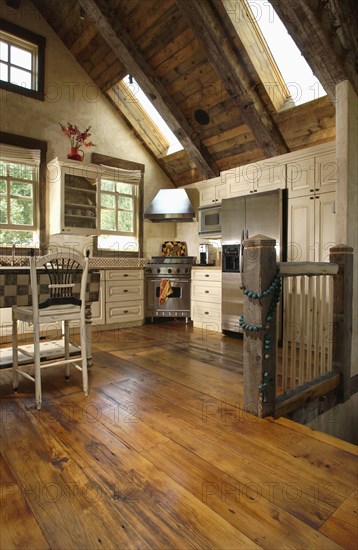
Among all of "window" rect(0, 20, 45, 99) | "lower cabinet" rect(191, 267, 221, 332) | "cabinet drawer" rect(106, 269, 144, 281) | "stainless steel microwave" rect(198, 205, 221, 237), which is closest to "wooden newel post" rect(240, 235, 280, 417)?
"lower cabinet" rect(191, 267, 221, 332)

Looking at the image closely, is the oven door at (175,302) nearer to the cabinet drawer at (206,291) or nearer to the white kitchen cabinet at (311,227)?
the cabinet drawer at (206,291)

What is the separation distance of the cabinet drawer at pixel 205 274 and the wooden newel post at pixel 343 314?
2.03m

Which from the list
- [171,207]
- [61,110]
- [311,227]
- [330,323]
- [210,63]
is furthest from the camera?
[171,207]

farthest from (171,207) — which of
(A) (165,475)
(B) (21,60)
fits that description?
(A) (165,475)

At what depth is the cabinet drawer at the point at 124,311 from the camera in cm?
471

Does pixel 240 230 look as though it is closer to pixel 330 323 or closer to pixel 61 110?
pixel 330 323

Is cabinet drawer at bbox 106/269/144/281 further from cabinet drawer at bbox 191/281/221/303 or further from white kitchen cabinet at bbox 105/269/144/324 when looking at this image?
cabinet drawer at bbox 191/281/221/303

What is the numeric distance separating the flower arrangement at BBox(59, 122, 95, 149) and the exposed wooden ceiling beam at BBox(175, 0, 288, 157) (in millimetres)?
1868

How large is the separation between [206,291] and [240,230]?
40.8 inches

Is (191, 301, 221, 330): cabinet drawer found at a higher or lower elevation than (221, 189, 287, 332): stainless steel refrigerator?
lower

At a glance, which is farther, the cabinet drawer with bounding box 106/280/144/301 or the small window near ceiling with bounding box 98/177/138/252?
the small window near ceiling with bounding box 98/177/138/252

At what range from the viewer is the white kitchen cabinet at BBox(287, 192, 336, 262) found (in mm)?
3516

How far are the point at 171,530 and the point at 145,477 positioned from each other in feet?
1.00

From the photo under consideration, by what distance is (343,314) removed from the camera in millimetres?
2740
